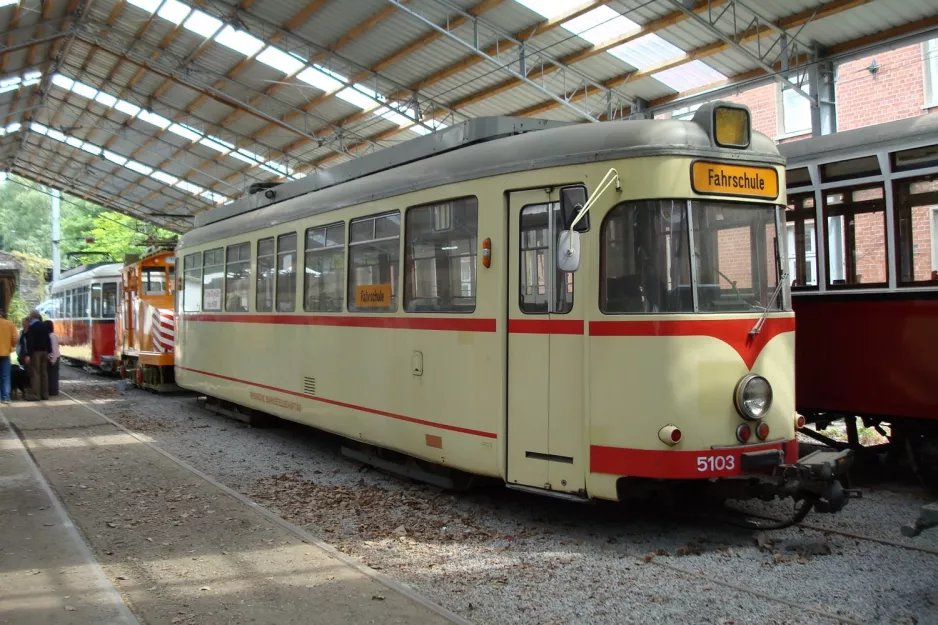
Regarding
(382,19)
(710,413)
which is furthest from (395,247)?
(382,19)

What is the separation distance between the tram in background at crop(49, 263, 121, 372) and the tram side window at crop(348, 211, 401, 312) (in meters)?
13.7

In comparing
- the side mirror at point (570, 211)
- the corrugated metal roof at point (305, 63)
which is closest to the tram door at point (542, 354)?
the side mirror at point (570, 211)

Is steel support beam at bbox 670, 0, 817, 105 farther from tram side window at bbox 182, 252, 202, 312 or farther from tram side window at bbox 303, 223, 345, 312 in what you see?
tram side window at bbox 182, 252, 202, 312

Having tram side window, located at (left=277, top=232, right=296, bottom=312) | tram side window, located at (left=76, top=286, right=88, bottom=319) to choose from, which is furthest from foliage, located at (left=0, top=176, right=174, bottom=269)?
tram side window, located at (left=277, top=232, right=296, bottom=312)

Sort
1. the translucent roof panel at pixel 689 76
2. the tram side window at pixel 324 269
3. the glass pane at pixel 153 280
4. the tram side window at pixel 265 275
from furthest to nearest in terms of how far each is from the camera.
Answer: the glass pane at pixel 153 280 < the translucent roof panel at pixel 689 76 < the tram side window at pixel 265 275 < the tram side window at pixel 324 269

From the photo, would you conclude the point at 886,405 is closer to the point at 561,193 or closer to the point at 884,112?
the point at 561,193

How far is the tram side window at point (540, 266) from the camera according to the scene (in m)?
5.83

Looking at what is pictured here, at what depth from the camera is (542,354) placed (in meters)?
5.89

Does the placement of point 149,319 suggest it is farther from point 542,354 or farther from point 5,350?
point 542,354

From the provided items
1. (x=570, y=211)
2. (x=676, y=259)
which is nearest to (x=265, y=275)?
(x=570, y=211)

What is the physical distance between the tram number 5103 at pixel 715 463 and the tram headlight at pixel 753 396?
0.33 m

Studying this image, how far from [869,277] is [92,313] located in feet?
64.9

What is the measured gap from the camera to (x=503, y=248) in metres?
6.10

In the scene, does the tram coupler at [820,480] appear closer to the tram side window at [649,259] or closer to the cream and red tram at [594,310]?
the cream and red tram at [594,310]
